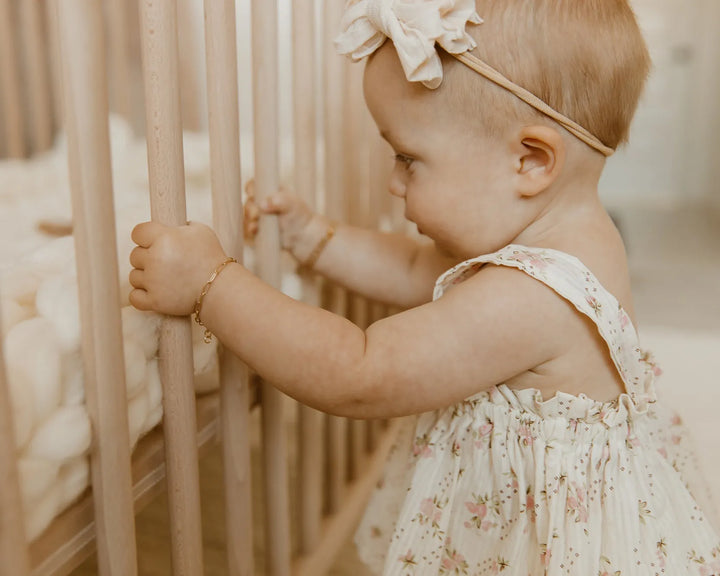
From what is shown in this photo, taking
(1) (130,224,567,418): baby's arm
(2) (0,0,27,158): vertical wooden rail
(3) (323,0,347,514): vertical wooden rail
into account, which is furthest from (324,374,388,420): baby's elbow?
(2) (0,0,27,158): vertical wooden rail

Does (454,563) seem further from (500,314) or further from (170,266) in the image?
(170,266)

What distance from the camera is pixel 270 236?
86 cm

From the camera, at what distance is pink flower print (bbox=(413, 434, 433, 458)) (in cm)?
87

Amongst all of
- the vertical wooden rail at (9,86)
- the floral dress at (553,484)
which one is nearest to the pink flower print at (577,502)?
the floral dress at (553,484)

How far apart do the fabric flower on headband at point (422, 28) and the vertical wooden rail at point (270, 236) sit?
11 centimetres

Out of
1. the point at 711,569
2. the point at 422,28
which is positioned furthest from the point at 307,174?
the point at 711,569

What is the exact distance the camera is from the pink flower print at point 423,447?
87cm

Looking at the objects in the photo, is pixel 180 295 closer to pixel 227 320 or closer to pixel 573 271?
pixel 227 320

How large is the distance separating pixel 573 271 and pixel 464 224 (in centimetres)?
12

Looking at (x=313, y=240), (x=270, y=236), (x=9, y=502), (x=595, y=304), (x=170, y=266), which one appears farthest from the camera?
(x=313, y=240)

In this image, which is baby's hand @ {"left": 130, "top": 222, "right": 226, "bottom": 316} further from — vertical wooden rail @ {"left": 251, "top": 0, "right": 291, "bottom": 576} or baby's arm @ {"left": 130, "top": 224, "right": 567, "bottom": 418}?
vertical wooden rail @ {"left": 251, "top": 0, "right": 291, "bottom": 576}

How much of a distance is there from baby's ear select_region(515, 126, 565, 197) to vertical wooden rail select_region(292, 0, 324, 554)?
29 cm

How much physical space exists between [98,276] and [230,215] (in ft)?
0.68

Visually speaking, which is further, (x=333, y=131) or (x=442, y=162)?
(x=333, y=131)
